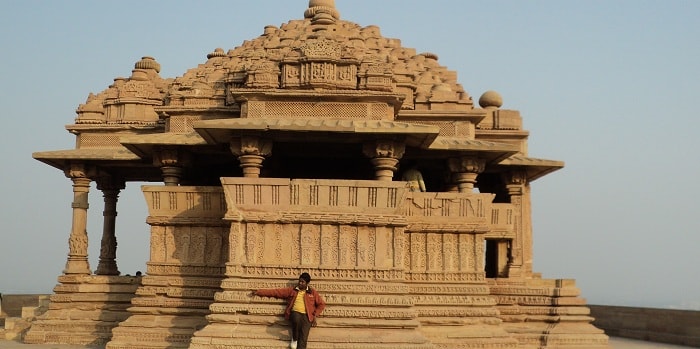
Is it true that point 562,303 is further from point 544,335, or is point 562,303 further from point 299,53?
point 299,53

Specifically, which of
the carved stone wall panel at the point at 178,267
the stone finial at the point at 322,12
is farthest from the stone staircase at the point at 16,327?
the stone finial at the point at 322,12

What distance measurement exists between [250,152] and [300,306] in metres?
2.80

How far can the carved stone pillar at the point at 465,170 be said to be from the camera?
49.6 feet

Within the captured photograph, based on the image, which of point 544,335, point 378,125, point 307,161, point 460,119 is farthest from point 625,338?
point 378,125

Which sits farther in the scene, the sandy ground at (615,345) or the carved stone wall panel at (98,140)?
the carved stone wall panel at (98,140)

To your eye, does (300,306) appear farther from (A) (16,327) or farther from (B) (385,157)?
(A) (16,327)

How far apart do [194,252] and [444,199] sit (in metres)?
4.30

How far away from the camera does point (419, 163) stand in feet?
53.9

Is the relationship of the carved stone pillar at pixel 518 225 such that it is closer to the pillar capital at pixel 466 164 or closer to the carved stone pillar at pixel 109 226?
the pillar capital at pixel 466 164

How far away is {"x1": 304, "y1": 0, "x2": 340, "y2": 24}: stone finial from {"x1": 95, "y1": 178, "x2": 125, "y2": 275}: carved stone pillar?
609 cm

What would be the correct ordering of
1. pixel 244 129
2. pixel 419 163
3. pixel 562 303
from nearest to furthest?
pixel 244 129 < pixel 562 303 < pixel 419 163

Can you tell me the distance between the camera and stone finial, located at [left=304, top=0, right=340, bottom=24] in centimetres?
1803

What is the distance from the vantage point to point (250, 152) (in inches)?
514

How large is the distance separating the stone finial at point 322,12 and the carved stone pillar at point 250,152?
5.69 meters
